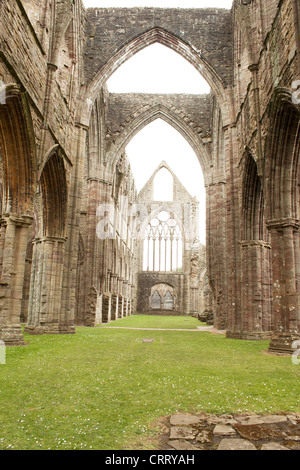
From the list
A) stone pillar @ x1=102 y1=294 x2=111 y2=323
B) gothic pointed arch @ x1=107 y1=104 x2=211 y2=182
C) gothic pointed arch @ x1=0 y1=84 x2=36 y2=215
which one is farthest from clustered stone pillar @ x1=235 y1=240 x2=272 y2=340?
stone pillar @ x1=102 y1=294 x2=111 y2=323

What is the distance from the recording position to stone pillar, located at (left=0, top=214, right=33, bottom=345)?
23.2 feet

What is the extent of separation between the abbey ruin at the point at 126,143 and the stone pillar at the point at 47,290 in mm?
32

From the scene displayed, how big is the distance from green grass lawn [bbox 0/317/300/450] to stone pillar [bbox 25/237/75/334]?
12.5 ft

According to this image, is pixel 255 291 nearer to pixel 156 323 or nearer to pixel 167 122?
pixel 156 323

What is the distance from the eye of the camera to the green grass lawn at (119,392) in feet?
7.66

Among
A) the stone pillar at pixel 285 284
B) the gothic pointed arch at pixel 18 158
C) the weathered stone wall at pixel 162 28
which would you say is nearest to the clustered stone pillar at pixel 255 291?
the stone pillar at pixel 285 284

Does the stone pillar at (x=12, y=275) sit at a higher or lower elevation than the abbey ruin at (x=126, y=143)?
lower

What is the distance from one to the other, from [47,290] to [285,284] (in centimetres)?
628

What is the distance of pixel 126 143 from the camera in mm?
17953

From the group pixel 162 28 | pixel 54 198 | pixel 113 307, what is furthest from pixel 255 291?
pixel 113 307

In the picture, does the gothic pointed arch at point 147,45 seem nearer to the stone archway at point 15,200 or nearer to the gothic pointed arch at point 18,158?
the gothic pointed arch at point 18,158

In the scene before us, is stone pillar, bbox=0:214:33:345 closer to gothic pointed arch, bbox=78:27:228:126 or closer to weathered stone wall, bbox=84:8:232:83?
gothic pointed arch, bbox=78:27:228:126
